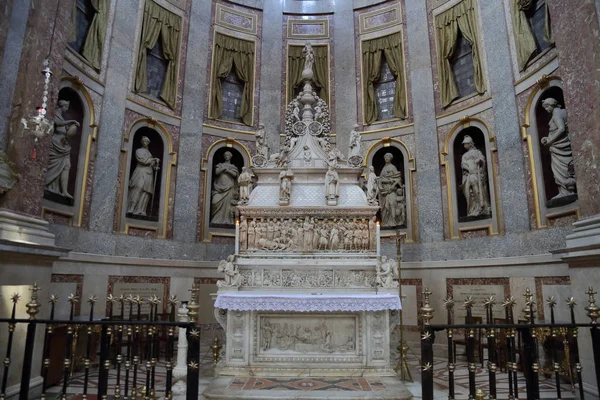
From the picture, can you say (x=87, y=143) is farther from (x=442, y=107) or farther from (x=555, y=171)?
(x=555, y=171)

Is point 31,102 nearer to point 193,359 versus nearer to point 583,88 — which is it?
point 193,359

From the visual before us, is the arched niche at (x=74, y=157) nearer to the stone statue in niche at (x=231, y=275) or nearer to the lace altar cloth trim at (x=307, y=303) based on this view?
the stone statue in niche at (x=231, y=275)

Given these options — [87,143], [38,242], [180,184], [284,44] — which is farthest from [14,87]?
[284,44]

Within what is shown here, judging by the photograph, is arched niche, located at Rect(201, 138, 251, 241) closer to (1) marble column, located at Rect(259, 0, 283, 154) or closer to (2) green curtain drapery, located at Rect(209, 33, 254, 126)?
(2) green curtain drapery, located at Rect(209, 33, 254, 126)

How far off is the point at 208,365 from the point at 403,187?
7.02 meters

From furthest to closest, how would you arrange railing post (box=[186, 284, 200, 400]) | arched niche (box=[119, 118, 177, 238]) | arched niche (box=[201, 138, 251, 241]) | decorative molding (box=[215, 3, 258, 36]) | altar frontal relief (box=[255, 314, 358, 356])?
decorative molding (box=[215, 3, 258, 36])
arched niche (box=[201, 138, 251, 241])
arched niche (box=[119, 118, 177, 238])
altar frontal relief (box=[255, 314, 358, 356])
railing post (box=[186, 284, 200, 400])

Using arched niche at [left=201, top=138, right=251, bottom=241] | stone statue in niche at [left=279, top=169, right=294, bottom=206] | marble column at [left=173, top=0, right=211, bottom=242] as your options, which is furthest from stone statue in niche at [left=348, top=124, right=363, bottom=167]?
marble column at [left=173, top=0, right=211, bottom=242]

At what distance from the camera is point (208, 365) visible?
7938 mm

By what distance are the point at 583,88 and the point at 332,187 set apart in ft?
14.5

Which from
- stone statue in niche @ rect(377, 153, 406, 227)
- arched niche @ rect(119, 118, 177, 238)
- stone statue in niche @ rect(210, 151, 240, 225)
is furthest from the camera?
stone statue in niche @ rect(210, 151, 240, 225)

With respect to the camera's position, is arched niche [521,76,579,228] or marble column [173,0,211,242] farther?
marble column [173,0,211,242]

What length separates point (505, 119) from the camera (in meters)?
9.73

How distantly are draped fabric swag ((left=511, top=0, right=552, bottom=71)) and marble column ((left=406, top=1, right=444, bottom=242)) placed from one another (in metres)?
2.54

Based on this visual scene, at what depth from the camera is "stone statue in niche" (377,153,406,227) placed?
38.0 feet
